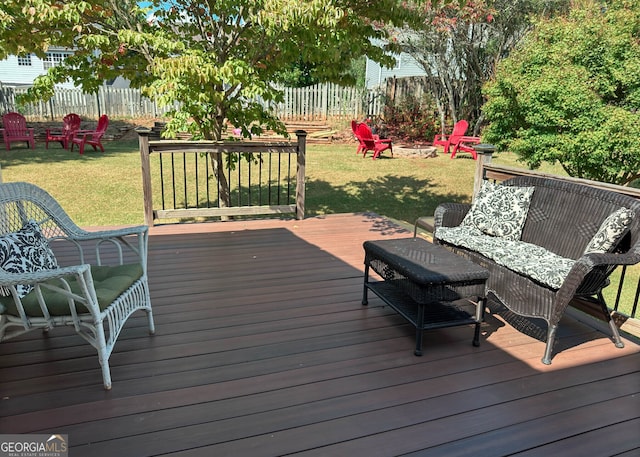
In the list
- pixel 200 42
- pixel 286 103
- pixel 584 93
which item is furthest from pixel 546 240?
pixel 286 103

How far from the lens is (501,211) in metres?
3.48

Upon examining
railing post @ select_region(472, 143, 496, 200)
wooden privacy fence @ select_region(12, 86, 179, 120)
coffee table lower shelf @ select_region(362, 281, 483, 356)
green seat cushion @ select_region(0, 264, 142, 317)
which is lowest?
coffee table lower shelf @ select_region(362, 281, 483, 356)

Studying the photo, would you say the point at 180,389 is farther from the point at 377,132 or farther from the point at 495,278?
the point at 377,132

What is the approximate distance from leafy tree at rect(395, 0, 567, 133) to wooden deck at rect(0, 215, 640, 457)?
9.98 metres

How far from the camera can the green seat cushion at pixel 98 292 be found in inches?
82.8

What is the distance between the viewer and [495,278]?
289 centimetres

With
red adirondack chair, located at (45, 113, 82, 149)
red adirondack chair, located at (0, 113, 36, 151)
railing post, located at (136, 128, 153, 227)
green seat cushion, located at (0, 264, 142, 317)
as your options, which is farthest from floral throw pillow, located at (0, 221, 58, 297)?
red adirondack chair, located at (0, 113, 36, 151)

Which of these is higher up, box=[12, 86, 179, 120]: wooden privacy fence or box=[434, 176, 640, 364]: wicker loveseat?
box=[12, 86, 179, 120]: wooden privacy fence

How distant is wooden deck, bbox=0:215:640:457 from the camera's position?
6.15ft

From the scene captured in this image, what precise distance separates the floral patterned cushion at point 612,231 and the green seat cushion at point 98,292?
2681mm

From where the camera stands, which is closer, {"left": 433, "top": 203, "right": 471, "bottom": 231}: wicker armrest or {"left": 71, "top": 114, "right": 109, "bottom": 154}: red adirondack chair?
→ {"left": 433, "top": 203, "right": 471, "bottom": 231}: wicker armrest

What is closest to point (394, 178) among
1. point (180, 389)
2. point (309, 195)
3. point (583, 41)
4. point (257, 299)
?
point (309, 195)

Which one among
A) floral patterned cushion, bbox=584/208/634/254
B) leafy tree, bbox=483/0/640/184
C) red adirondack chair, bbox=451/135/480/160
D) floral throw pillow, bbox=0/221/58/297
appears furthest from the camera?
red adirondack chair, bbox=451/135/480/160

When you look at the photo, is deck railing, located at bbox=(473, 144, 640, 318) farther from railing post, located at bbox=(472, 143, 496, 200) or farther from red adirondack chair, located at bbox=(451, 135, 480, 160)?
red adirondack chair, located at bbox=(451, 135, 480, 160)
